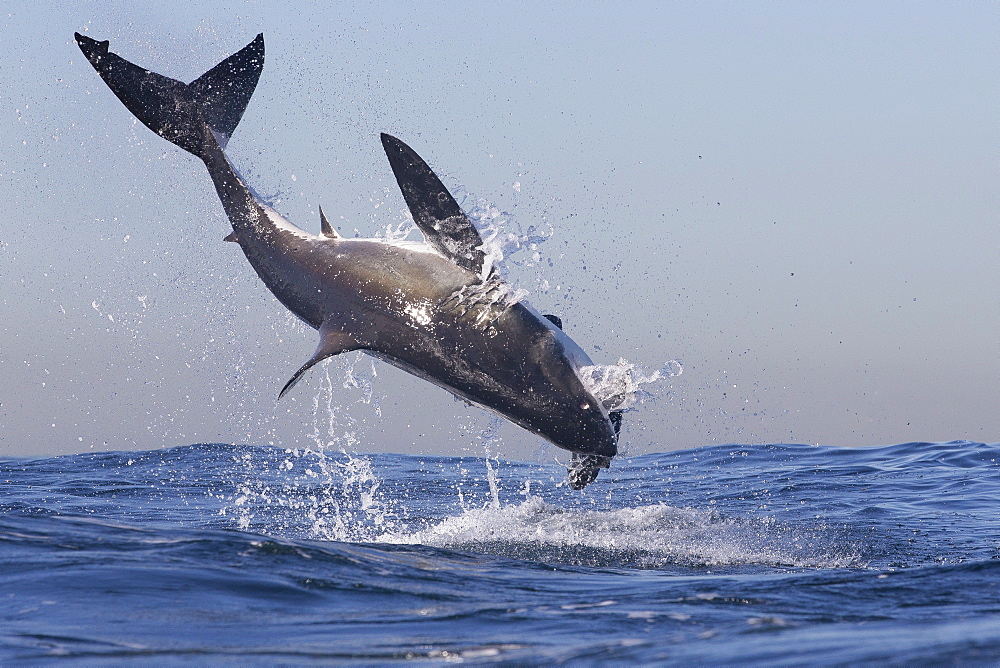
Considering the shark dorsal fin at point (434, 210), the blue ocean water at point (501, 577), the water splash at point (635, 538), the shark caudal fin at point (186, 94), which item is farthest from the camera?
the shark caudal fin at point (186, 94)

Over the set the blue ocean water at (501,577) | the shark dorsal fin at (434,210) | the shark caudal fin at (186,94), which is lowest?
the blue ocean water at (501,577)

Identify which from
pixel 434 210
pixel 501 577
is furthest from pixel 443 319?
pixel 501 577

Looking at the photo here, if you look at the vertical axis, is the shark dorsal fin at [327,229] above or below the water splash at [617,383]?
above

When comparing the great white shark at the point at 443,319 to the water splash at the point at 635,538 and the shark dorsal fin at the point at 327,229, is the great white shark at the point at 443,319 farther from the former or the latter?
the water splash at the point at 635,538

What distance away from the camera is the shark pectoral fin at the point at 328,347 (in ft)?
30.5

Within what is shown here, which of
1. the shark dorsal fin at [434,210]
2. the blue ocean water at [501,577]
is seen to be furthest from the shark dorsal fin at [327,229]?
the blue ocean water at [501,577]

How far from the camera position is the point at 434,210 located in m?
9.28

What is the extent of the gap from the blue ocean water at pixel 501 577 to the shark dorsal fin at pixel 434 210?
288 centimetres

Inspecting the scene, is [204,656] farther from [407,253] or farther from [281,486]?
[281,486]

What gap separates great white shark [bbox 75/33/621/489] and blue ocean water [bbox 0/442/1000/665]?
1465 mm

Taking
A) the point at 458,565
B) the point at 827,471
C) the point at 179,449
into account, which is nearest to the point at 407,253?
the point at 458,565

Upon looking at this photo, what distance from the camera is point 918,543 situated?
12172 millimetres

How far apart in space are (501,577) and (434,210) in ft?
10.9

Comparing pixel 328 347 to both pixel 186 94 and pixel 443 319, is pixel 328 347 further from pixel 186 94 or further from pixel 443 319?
pixel 186 94
